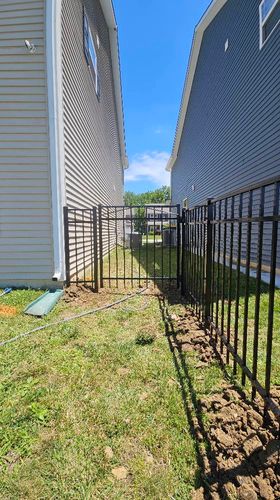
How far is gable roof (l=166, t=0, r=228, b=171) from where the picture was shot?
8.60m

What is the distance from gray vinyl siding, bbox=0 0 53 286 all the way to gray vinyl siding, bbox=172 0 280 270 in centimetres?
472

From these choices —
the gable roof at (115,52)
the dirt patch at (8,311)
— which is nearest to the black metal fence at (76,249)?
the dirt patch at (8,311)

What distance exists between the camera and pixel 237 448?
4.69 feet

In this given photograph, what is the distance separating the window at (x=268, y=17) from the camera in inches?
218

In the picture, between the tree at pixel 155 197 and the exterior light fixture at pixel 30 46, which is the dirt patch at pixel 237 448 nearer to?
the exterior light fixture at pixel 30 46

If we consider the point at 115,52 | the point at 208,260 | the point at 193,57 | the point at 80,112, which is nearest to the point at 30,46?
the point at 80,112

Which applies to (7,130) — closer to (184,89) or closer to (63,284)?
(63,284)

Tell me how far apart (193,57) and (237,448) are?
13034 millimetres

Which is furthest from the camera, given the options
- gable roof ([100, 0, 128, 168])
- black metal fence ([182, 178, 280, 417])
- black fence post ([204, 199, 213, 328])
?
gable roof ([100, 0, 128, 168])

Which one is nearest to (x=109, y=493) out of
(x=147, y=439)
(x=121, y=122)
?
(x=147, y=439)

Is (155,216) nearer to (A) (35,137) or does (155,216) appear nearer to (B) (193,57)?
(A) (35,137)

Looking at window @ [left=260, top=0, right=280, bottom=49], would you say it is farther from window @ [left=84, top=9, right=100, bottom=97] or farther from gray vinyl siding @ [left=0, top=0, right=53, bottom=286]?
gray vinyl siding @ [left=0, top=0, right=53, bottom=286]

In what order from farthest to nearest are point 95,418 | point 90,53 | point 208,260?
1. point 90,53
2. point 208,260
3. point 95,418

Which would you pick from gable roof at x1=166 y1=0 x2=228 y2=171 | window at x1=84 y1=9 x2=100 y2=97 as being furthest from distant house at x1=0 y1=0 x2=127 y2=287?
gable roof at x1=166 y1=0 x2=228 y2=171
